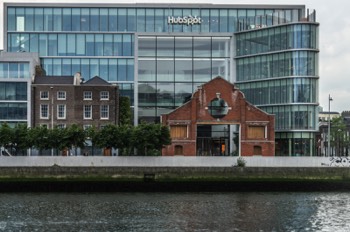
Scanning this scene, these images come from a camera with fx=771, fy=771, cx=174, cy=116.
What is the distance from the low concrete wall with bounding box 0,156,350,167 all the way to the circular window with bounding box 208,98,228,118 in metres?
10.0

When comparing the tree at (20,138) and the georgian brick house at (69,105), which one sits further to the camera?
Answer: the georgian brick house at (69,105)

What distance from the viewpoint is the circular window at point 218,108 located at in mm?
99125

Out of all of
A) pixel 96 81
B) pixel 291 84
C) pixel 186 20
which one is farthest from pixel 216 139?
pixel 186 20

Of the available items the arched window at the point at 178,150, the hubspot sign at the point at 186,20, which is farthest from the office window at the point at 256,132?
the hubspot sign at the point at 186,20

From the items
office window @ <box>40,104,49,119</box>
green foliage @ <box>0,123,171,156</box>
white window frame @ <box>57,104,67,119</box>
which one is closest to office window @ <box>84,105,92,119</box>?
white window frame @ <box>57,104,67,119</box>

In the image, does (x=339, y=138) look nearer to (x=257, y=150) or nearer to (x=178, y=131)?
(x=257, y=150)

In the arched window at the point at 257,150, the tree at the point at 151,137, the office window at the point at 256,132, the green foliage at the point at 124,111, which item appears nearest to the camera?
the tree at the point at 151,137

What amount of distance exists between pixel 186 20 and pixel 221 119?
934 inches

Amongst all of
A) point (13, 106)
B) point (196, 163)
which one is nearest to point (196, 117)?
point (196, 163)

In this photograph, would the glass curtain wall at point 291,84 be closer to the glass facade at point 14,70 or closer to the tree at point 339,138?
the glass facade at point 14,70

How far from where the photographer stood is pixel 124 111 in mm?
109625

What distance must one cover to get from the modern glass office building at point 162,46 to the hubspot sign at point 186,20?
0.15 meters

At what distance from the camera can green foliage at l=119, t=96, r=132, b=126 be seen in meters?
109

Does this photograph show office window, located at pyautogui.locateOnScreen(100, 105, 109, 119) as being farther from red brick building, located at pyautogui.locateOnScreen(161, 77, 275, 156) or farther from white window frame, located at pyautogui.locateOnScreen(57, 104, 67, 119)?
red brick building, located at pyautogui.locateOnScreen(161, 77, 275, 156)
